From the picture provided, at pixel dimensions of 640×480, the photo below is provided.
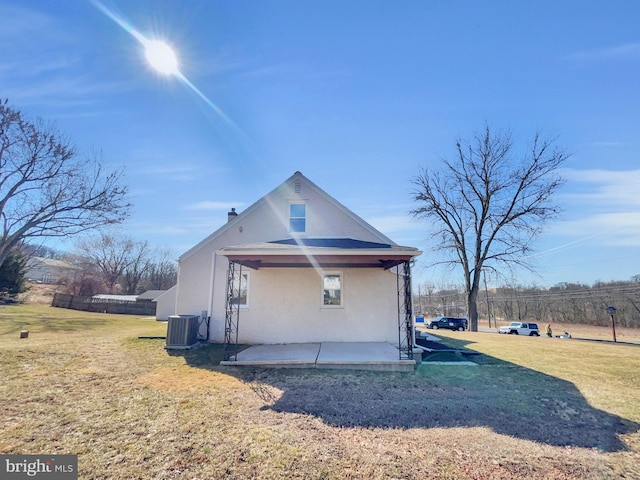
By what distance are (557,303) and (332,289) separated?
58547mm

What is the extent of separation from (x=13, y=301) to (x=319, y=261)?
32.6 m

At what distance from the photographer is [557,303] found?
164 ft

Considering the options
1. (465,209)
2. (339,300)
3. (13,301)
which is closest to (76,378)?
(339,300)

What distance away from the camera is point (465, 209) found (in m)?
22.7

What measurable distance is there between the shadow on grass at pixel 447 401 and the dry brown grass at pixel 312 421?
0.10 ft

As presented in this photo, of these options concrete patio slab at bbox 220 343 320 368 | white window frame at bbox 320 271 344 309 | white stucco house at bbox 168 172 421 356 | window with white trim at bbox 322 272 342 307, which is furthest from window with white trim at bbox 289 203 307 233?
concrete patio slab at bbox 220 343 320 368

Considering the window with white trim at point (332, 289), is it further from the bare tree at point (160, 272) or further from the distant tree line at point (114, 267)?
the bare tree at point (160, 272)

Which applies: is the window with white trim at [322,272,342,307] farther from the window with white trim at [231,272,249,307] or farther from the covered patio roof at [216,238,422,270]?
the window with white trim at [231,272,249,307]

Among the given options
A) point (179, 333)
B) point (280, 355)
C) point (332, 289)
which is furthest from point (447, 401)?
point (179, 333)

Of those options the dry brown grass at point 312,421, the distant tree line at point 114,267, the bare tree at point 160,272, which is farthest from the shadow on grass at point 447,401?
the bare tree at point 160,272

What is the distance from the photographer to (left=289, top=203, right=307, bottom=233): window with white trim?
441 inches

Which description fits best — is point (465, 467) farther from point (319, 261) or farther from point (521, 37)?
point (521, 37)

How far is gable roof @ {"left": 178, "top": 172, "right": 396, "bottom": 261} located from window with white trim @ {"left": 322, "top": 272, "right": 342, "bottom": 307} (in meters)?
2.21

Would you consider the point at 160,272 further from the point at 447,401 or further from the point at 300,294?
the point at 447,401
